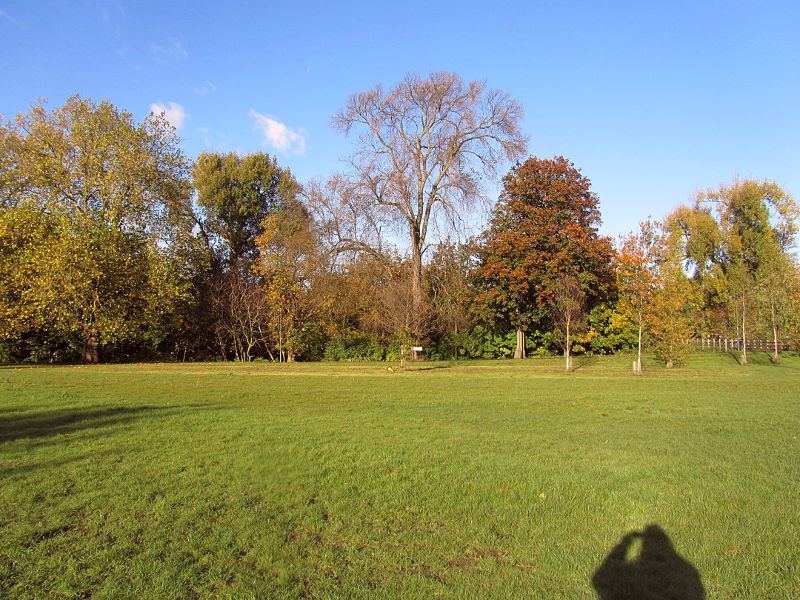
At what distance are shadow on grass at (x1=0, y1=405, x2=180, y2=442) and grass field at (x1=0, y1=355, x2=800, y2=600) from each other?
0.07 meters

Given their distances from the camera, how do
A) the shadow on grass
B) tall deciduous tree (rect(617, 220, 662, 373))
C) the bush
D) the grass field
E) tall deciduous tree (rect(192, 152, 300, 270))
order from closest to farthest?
the grass field → the shadow on grass → tall deciduous tree (rect(617, 220, 662, 373)) → the bush → tall deciduous tree (rect(192, 152, 300, 270))

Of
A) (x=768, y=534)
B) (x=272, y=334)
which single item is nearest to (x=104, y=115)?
(x=272, y=334)

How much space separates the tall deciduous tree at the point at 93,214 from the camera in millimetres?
25531

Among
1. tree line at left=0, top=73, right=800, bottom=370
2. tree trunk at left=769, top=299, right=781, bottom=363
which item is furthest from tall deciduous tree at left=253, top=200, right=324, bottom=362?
tree trunk at left=769, top=299, right=781, bottom=363

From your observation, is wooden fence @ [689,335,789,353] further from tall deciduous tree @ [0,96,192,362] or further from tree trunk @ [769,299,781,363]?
tall deciduous tree @ [0,96,192,362]

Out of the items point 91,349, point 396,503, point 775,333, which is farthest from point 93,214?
point 775,333

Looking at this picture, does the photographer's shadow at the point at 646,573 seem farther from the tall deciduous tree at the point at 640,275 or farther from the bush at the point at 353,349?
the bush at the point at 353,349

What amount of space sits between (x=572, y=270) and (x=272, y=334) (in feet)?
56.6

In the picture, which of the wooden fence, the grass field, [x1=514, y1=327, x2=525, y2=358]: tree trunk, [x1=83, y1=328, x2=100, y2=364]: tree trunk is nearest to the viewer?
the grass field

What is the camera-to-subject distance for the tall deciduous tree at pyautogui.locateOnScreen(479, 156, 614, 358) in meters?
31.6

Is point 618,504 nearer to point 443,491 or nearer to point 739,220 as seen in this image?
point 443,491

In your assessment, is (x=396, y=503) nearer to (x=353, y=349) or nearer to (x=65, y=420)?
(x=65, y=420)

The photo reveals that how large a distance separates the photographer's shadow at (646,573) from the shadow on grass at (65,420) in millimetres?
7774

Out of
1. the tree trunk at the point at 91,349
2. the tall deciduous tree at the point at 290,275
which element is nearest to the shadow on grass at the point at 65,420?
the tree trunk at the point at 91,349
